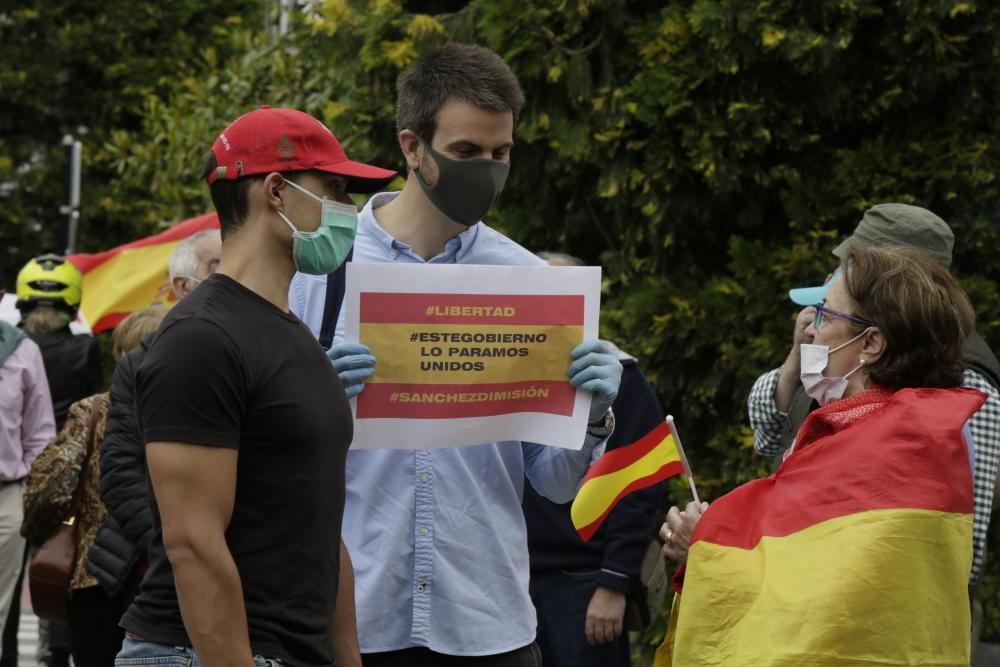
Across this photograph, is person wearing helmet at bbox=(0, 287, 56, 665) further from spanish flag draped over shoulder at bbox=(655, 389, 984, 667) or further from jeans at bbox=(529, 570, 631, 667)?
spanish flag draped over shoulder at bbox=(655, 389, 984, 667)

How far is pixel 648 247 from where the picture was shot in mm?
7598

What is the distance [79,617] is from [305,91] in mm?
7305

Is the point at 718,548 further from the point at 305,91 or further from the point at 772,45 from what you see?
the point at 305,91

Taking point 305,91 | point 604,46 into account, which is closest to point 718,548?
point 604,46

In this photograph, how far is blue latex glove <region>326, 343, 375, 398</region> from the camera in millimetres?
3354

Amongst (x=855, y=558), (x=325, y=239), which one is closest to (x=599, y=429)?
(x=855, y=558)

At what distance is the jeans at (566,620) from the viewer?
Result: 5645 millimetres

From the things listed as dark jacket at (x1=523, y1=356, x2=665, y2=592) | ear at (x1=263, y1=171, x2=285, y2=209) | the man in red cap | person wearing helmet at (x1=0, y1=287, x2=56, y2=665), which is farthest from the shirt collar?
person wearing helmet at (x1=0, y1=287, x2=56, y2=665)

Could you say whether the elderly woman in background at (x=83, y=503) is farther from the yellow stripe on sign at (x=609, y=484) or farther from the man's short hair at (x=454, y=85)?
the man's short hair at (x=454, y=85)

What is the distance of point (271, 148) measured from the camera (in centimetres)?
306

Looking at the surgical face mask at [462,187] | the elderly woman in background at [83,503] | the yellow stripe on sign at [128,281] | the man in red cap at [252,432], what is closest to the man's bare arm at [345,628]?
the man in red cap at [252,432]

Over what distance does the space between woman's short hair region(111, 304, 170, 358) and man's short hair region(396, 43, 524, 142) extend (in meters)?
2.53

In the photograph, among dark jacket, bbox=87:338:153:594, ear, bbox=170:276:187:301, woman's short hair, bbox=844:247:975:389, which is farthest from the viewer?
ear, bbox=170:276:187:301

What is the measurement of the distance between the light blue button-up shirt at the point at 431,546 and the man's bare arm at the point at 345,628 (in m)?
0.28
